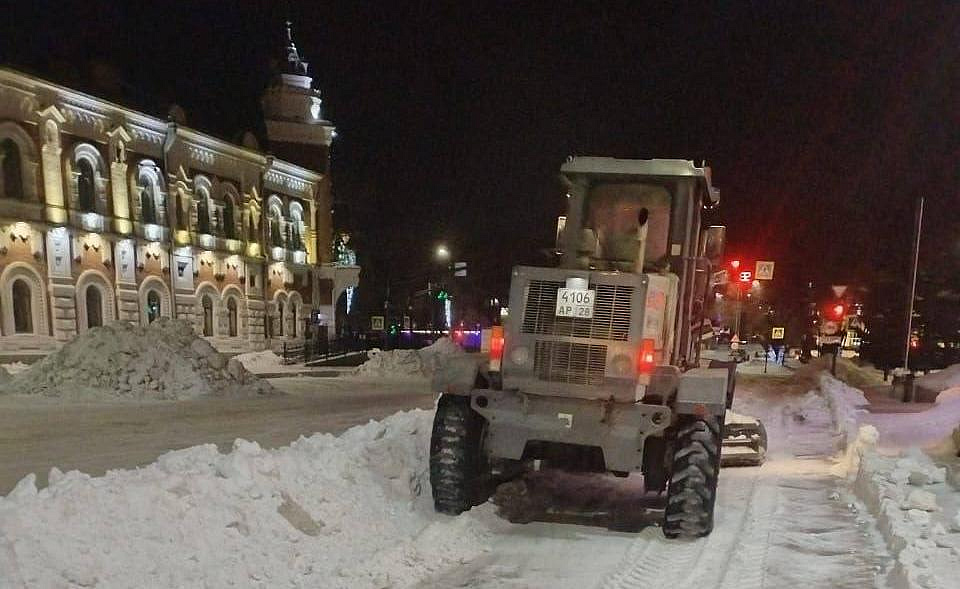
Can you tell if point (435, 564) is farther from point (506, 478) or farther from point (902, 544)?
point (902, 544)

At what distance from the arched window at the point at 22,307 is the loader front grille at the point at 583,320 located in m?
23.8

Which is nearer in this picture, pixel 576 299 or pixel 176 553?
pixel 176 553

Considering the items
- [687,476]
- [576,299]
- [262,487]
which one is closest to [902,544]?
[687,476]

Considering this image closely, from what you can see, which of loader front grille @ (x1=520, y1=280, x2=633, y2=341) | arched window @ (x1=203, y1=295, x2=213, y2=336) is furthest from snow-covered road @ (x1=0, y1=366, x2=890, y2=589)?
arched window @ (x1=203, y1=295, x2=213, y2=336)

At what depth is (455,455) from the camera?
6008 mm

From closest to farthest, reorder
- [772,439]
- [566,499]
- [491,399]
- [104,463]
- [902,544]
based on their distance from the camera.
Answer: [902,544] < [491,399] < [566,499] < [104,463] < [772,439]

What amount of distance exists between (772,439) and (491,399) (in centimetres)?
663

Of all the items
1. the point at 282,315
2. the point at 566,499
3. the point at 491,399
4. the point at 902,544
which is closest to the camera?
the point at 902,544

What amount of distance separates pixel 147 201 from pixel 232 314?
717cm

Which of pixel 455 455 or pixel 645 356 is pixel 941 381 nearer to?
pixel 645 356

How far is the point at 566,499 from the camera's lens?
6840 millimetres

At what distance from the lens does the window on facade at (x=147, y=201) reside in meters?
27.6

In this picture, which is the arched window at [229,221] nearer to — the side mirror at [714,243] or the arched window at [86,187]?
the arched window at [86,187]

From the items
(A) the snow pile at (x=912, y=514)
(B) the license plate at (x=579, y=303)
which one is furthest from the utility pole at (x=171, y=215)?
(A) the snow pile at (x=912, y=514)
